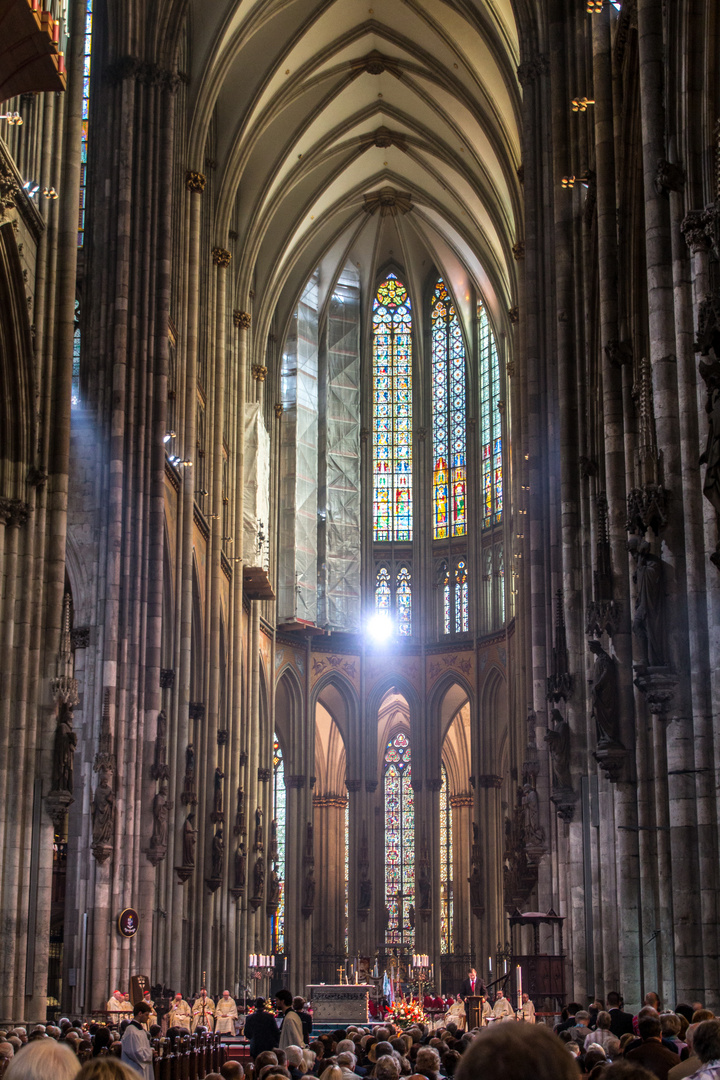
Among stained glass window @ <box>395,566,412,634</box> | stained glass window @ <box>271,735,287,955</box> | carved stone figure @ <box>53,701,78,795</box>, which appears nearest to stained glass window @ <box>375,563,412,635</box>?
stained glass window @ <box>395,566,412,634</box>

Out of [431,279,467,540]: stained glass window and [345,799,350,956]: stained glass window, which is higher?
[431,279,467,540]: stained glass window

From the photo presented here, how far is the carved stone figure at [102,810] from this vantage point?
24969 millimetres

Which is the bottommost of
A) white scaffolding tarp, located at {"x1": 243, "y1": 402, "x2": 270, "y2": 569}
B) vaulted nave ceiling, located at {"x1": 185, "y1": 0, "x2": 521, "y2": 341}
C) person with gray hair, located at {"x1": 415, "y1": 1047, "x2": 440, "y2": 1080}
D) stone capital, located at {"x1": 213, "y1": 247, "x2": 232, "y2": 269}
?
person with gray hair, located at {"x1": 415, "y1": 1047, "x2": 440, "y2": 1080}

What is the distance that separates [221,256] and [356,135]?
26.6 ft

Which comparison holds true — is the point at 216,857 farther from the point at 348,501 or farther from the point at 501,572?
the point at 348,501

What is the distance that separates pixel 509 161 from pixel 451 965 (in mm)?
25556

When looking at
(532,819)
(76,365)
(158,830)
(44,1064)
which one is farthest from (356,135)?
(44,1064)

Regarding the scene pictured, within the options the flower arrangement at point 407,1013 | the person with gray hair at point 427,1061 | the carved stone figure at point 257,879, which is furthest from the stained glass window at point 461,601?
the person with gray hair at point 427,1061

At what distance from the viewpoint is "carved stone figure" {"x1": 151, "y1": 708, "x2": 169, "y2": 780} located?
27328mm

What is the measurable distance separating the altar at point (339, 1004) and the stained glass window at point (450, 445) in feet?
71.4

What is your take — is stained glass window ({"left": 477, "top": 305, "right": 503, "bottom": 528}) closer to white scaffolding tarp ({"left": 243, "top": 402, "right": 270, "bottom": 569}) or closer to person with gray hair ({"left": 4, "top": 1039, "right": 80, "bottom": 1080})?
white scaffolding tarp ({"left": 243, "top": 402, "right": 270, "bottom": 569})

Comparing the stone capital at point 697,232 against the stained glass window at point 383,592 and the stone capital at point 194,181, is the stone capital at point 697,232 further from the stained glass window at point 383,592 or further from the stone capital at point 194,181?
the stained glass window at point 383,592

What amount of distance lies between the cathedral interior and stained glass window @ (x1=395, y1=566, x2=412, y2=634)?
187 millimetres

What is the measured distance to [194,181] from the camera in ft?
114
